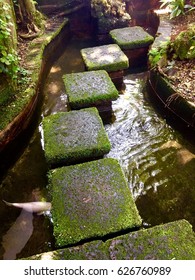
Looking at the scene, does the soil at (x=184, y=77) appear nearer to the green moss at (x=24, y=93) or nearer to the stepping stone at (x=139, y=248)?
the green moss at (x=24, y=93)

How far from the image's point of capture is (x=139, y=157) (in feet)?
14.8

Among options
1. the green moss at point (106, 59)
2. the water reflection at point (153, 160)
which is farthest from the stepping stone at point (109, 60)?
the water reflection at point (153, 160)

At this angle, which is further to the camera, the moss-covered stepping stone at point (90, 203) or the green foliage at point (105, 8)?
the green foliage at point (105, 8)

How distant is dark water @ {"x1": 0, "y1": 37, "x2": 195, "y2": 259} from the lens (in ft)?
12.0

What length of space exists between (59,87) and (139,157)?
9.62 feet

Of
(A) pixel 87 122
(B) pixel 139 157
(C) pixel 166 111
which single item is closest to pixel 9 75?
(A) pixel 87 122

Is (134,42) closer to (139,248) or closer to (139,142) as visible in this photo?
(139,142)

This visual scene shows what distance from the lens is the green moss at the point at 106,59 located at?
18.9 ft

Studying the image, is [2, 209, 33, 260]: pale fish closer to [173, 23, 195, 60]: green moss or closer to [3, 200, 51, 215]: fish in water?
[3, 200, 51, 215]: fish in water

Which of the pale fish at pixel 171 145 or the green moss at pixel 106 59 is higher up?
the green moss at pixel 106 59

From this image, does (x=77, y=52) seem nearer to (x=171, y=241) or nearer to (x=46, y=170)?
(x=46, y=170)

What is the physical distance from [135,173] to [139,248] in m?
1.82

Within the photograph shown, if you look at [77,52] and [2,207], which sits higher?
[77,52]

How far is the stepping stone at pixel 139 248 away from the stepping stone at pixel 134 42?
17.1 ft
